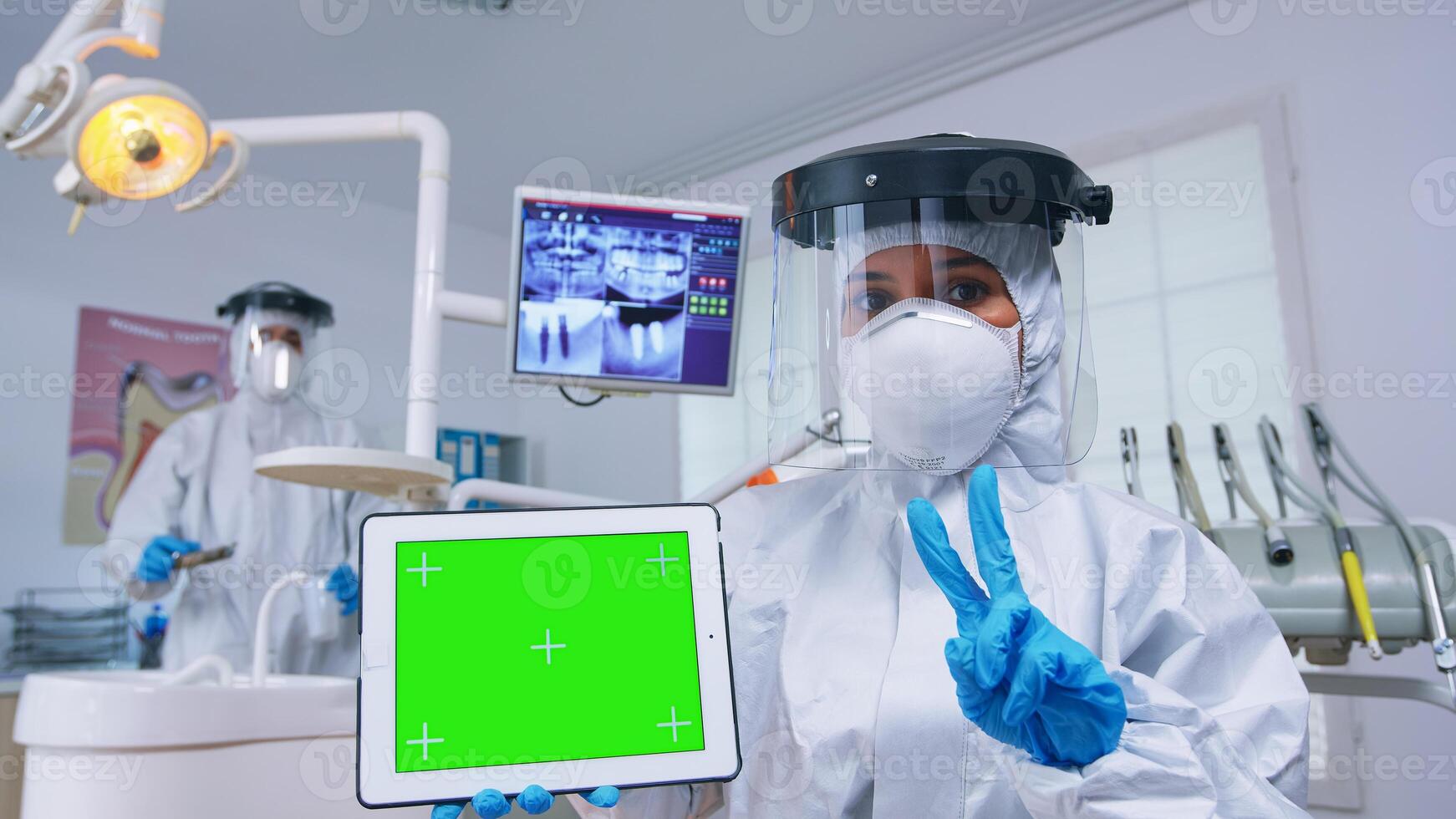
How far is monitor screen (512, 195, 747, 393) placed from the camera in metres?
1.64

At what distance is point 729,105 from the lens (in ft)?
11.5

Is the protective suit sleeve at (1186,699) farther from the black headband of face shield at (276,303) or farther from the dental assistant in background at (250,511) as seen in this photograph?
the black headband of face shield at (276,303)

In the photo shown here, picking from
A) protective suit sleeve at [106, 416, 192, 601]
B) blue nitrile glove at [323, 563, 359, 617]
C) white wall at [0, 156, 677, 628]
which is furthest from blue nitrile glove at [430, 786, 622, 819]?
white wall at [0, 156, 677, 628]

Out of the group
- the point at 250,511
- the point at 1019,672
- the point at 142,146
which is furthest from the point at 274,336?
the point at 1019,672

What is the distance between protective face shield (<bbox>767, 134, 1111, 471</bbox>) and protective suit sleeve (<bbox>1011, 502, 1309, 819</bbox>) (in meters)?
0.16

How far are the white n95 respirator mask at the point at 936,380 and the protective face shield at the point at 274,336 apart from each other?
2.19m

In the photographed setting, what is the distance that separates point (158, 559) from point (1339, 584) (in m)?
2.59

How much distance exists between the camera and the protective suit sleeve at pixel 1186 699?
0.80m

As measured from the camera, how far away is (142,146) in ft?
3.38

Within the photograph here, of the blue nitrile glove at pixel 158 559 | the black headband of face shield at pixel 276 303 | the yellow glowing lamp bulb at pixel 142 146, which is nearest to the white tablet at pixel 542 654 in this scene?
the yellow glowing lamp bulb at pixel 142 146

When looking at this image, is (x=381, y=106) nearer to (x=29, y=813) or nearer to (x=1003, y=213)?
(x=29, y=813)

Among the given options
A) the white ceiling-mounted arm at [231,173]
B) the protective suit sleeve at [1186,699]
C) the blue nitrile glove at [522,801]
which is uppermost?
the white ceiling-mounted arm at [231,173]

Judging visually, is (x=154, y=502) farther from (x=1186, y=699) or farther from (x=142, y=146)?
(x=1186, y=699)

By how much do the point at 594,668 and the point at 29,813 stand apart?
3.46ft
